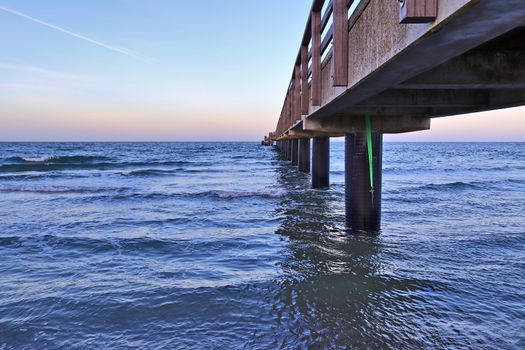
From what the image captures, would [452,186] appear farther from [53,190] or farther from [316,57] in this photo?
[53,190]

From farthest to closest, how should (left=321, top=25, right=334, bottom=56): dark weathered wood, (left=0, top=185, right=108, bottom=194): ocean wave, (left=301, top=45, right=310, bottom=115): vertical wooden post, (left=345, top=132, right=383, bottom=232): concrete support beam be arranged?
1. (left=0, top=185, right=108, bottom=194): ocean wave
2. (left=345, top=132, right=383, bottom=232): concrete support beam
3. (left=301, top=45, right=310, bottom=115): vertical wooden post
4. (left=321, top=25, right=334, bottom=56): dark weathered wood

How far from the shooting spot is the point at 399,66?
11.0ft

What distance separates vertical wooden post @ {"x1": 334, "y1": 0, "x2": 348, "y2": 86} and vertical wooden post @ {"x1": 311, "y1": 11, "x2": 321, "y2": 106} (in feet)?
6.61

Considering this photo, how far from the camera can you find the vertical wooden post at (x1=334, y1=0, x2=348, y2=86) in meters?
4.56

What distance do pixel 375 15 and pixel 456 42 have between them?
114cm

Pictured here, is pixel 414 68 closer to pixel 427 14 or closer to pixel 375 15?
pixel 375 15

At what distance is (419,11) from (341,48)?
2.31 metres

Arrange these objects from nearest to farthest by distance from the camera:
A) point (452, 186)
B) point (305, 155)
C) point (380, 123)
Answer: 1. point (380, 123)
2. point (452, 186)
3. point (305, 155)

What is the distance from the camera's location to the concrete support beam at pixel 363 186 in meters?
9.32

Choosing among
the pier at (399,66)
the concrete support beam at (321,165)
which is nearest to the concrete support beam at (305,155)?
the concrete support beam at (321,165)

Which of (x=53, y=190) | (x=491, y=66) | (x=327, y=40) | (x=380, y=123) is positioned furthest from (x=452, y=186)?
(x=53, y=190)

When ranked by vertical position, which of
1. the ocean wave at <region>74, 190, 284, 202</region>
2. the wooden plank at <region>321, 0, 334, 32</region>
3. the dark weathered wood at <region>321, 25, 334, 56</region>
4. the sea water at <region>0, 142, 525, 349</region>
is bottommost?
the ocean wave at <region>74, 190, 284, 202</region>

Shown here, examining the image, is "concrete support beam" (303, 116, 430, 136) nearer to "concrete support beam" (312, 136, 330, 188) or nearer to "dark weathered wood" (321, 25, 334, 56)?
"dark weathered wood" (321, 25, 334, 56)

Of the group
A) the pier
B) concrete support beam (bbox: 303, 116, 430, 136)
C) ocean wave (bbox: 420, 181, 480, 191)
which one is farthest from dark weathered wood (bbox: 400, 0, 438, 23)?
ocean wave (bbox: 420, 181, 480, 191)
